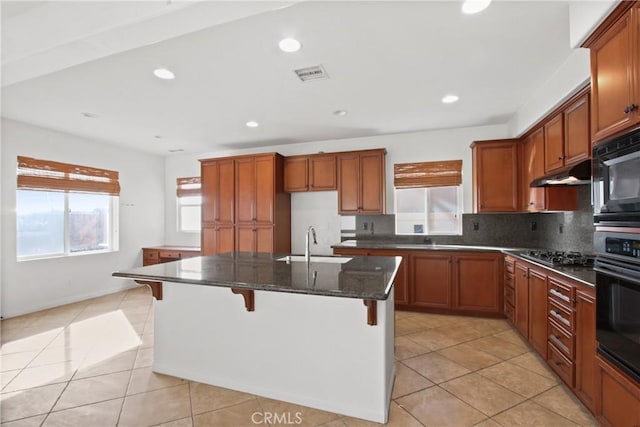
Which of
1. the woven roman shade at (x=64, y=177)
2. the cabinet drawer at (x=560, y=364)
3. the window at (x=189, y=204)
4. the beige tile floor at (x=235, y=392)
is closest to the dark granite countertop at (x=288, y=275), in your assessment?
the beige tile floor at (x=235, y=392)

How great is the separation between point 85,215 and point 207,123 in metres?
2.81

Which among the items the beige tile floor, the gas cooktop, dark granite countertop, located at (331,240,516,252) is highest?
the gas cooktop

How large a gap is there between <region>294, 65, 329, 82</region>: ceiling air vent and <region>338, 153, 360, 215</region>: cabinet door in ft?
6.16

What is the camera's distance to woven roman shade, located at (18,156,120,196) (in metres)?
4.14

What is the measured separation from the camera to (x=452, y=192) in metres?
4.48

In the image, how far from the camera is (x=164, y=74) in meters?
2.70

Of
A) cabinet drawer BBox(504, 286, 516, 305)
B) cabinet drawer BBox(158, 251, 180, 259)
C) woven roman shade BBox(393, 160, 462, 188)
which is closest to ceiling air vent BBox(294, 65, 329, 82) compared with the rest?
woven roman shade BBox(393, 160, 462, 188)

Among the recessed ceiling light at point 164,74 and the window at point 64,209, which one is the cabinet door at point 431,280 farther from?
the window at point 64,209

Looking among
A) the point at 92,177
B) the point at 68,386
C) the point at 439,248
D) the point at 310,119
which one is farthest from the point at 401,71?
the point at 92,177

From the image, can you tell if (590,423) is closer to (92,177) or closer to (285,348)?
(285,348)

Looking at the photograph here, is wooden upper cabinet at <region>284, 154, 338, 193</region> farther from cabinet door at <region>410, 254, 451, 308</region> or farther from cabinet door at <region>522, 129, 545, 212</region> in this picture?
cabinet door at <region>522, 129, 545, 212</region>

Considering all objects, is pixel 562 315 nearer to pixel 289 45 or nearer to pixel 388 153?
pixel 289 45

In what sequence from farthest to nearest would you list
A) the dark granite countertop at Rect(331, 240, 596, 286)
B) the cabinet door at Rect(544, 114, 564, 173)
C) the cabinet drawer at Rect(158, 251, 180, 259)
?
the cabinet drawer at Rect(158, 251, 180, 259) → the cabinet door at Rect(544, 114, 564, 173) → the dark granite countertop at Rect(331, 240, 596, 286)

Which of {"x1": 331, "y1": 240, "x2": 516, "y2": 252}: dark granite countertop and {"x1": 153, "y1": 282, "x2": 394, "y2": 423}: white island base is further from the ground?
{"x1": 331, "y1": 240, "x2": 516, "y2": 252}: dark granite countertop
